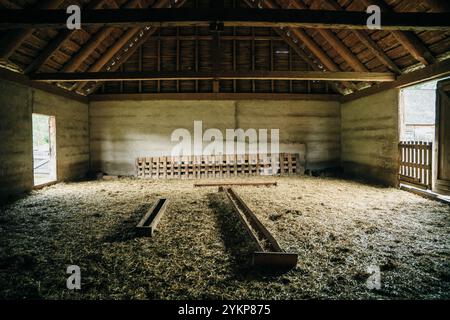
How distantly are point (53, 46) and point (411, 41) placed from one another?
9.24 metres

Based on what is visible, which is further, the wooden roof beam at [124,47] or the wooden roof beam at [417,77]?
the wooden roof beam at [124,47]

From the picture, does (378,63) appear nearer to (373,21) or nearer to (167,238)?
(373,21)

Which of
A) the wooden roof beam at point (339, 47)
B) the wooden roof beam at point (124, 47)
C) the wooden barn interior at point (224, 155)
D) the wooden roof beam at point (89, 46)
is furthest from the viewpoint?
the wooden roof beam at point (124, 47)

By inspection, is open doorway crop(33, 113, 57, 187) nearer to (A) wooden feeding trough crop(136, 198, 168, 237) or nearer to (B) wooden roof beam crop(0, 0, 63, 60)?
(B) wooden roof beam crop(0, 0, 63, 60)

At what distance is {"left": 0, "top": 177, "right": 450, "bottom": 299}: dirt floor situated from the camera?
250cm

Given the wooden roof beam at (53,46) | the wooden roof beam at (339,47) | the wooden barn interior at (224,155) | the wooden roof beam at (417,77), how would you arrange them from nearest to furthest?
the wooden barn interior at (224,155), the wooden roof beam at (417,77), the wooden roof beam at (53,46), the wooden roof beam at (339,47)

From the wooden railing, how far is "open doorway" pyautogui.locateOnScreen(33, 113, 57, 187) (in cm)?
1089

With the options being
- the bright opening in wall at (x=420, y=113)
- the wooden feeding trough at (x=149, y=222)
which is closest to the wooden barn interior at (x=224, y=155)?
the wooden feeding trough at (x=149, y=222)

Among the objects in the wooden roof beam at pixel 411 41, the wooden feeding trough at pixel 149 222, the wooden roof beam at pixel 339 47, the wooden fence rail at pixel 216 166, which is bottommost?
the wooden feeding trough at pixel 149 222

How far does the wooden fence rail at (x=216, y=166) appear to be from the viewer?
415 inches

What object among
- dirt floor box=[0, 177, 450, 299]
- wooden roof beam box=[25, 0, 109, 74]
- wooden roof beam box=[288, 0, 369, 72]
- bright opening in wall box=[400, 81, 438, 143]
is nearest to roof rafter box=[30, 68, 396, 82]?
wooden roof beam box=[25, 0, 109, 74]

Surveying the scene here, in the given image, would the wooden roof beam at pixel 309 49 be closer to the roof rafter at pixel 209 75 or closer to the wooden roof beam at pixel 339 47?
the wooden roof beam at pixel 339 47

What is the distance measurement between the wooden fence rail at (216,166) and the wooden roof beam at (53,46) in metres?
4.59
